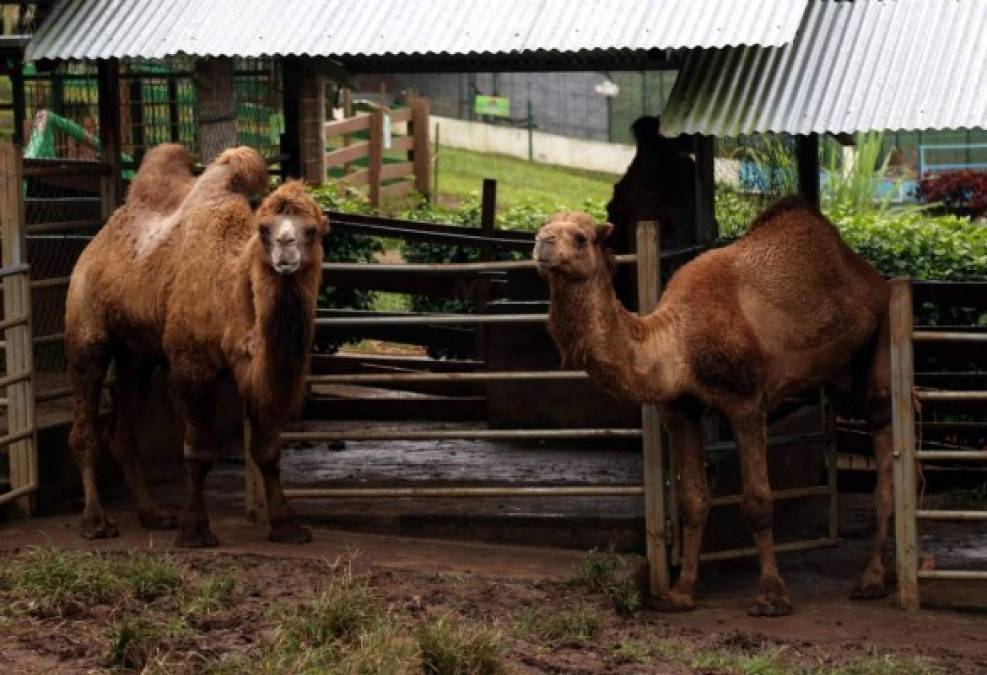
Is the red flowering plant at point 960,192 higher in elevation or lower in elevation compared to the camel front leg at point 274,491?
higher

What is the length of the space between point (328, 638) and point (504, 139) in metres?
25.0

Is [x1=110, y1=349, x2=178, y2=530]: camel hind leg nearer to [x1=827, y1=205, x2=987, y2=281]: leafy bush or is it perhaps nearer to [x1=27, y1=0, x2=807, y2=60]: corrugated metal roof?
[x1=27, y1=0, x2=807, y2=60]: corrugated metal roof

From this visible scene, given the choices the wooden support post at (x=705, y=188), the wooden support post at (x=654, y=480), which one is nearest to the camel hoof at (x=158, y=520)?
the wooden support post at (x=654, y=480)

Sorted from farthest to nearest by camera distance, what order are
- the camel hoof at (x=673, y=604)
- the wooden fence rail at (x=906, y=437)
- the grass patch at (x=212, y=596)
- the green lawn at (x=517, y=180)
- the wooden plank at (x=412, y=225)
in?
the green lawn at (x=517, y=180) < the wooden plank at (x=412, y=225) < the camel hoof at (x=673, y=604) < the wooden fence rail at (x=906, y=437) < the grass patch at (x=212, y=596)

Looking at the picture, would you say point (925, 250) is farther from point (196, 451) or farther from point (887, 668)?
point (887, 668)

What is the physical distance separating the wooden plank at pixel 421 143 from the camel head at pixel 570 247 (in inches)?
729

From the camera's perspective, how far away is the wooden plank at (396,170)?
2664 cm

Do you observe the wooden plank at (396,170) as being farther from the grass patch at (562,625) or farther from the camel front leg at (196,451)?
the grass patch at (562,625)

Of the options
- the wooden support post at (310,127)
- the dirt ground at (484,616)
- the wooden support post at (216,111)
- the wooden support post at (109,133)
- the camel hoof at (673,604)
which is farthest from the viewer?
the wooden support post at (310,127)

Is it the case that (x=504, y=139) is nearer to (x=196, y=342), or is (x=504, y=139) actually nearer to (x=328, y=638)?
(x=196, y=342)

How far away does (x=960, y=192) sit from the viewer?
23344 millimetres

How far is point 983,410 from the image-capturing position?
1212cm

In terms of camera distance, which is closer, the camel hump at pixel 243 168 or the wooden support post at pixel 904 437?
the wooden support post at pixel 904 437

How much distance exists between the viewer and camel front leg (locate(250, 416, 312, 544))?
9391mm
